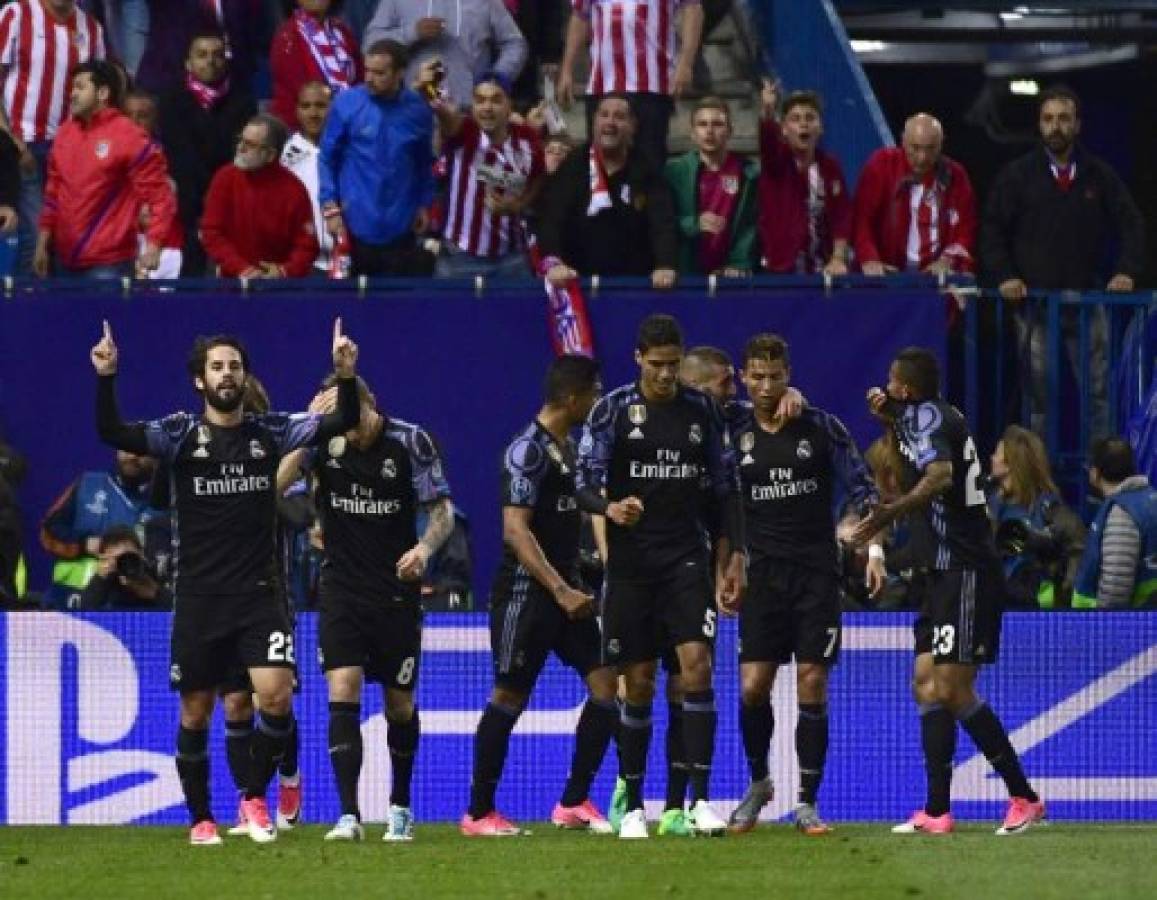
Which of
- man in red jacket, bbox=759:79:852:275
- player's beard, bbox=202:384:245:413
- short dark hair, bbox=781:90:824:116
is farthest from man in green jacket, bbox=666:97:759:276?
player's beard, bbox=202:384:245:413

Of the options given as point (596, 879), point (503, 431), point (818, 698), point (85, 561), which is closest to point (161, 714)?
point (85, 561)

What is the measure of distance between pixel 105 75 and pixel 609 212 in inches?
118

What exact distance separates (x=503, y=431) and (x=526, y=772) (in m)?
2.38

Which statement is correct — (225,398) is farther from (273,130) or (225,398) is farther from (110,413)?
(273,130)

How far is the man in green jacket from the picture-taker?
741 inches

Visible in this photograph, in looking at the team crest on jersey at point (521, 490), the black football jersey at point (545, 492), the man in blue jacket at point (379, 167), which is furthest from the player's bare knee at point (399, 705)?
the man in blue jacket at point (379, 167)

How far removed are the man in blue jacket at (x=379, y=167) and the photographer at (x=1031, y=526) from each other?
3746 millimetres

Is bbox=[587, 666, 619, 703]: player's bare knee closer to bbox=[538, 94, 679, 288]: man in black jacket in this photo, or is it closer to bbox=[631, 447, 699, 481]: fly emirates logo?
bbox=[631, 447, 699, 481]: fly emirates logo

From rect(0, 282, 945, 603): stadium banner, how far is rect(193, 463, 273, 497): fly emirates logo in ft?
14.3

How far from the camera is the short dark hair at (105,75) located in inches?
745

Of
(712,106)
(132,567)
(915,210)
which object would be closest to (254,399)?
(132,567)

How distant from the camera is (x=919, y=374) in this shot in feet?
49.8

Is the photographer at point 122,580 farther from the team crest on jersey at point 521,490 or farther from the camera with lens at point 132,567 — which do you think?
the team crest on jersey at point 521,490

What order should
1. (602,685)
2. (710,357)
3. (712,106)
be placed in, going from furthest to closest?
(712,106) < (710,357) < (602,685)
